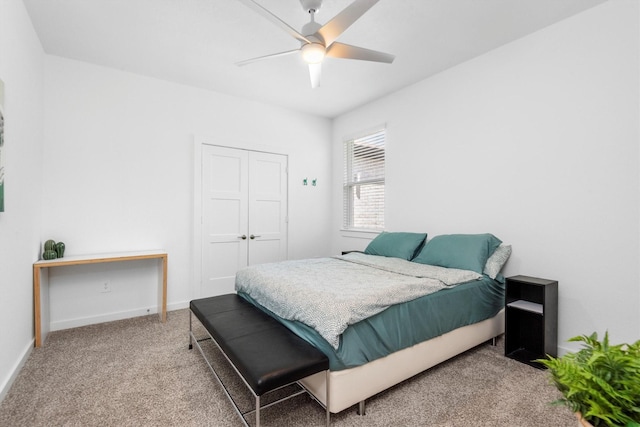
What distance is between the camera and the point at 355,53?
229 centimetres

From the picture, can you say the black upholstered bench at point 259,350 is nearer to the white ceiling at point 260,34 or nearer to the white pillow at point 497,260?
the white pillow at point 497,260

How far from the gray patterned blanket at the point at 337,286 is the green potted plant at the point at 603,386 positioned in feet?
3.52

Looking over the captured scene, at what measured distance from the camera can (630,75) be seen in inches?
84.3

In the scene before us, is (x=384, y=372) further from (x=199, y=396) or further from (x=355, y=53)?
(x=355, y=53)

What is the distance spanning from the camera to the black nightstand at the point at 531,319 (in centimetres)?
229

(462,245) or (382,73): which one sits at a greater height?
(382,73)

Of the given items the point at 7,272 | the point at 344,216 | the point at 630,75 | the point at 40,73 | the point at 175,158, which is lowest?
the point at 7,272

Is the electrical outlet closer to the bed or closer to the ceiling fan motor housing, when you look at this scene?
the bed

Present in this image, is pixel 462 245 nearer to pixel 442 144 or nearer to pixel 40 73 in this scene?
pixel 442 144

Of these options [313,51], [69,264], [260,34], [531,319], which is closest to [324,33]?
[313,51]

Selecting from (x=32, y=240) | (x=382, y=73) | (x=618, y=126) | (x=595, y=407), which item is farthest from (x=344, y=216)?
(x=595, y=407)

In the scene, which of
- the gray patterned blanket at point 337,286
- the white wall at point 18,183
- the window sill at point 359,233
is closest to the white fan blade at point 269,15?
the white wall at point 18,183

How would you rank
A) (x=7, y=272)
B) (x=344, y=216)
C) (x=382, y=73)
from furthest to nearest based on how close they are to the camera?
(x=344, y=216) → (x=382, y=73) → (x=7, y=272)

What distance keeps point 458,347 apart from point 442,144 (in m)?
2.17
